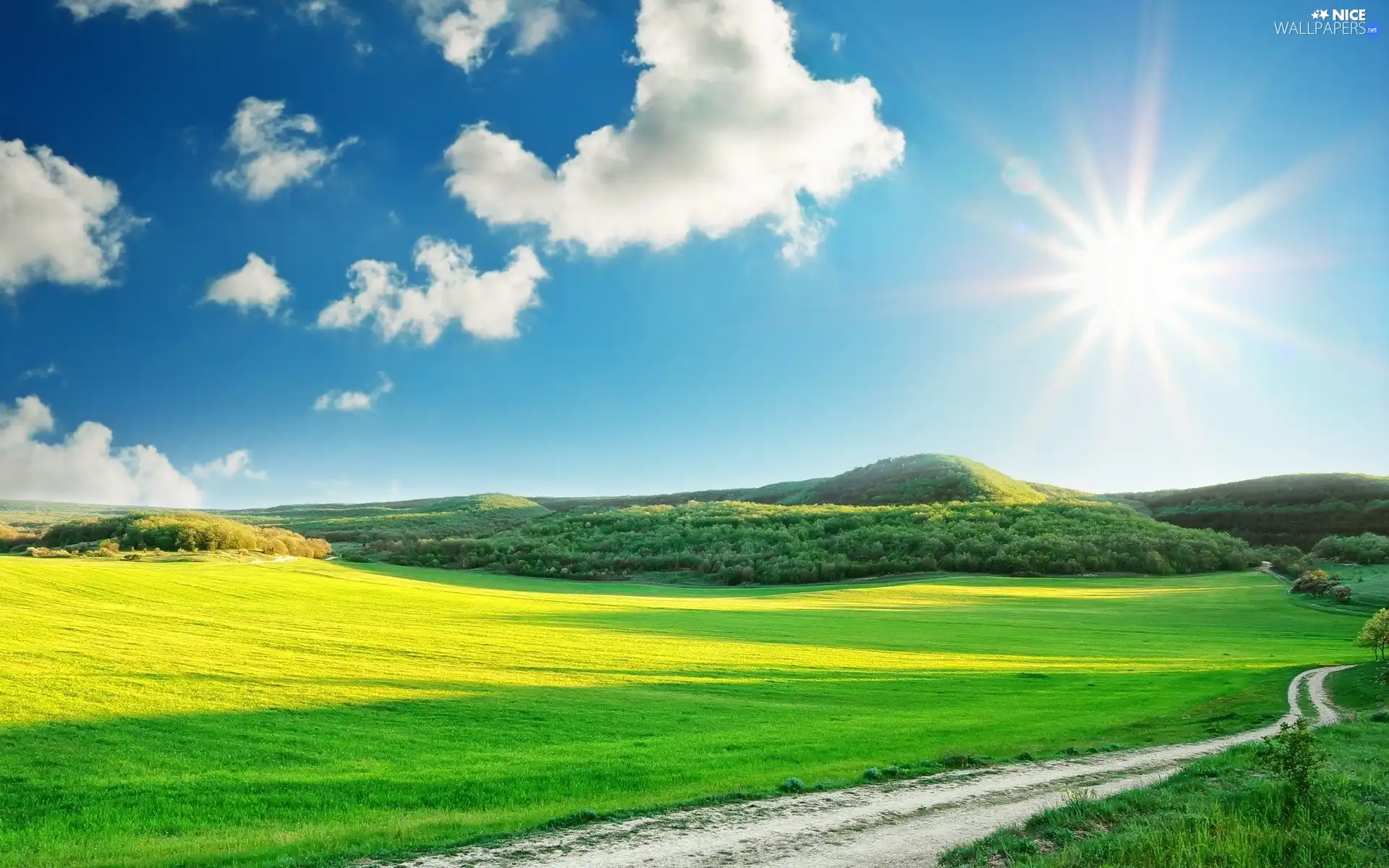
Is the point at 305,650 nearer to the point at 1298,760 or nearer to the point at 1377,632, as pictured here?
the point at 1298,760

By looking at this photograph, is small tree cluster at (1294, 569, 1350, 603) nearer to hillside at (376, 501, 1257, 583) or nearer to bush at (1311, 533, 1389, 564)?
hillside at (376, 501, 1257, 583)

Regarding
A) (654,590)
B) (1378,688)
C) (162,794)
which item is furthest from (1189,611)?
(162,794)

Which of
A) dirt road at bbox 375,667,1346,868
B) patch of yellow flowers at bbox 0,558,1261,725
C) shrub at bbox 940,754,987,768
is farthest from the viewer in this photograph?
patch of yellow flowers at bbox 0,558,1261,725

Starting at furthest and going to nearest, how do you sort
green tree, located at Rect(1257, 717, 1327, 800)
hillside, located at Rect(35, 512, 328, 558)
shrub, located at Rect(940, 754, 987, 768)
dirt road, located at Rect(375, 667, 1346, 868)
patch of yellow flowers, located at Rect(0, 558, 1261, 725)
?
hillside, located at Rect(35, 512, 328, 558)
patch of yellow flowers, located at Rect(0, 558, 1261, 725)
shrub, located at Rect(940, 754, 987, 768)
dirt road, located at Rect(375, 667, 1346, 868)
green tree, located at Rect(1257, 717, 1327, 800)

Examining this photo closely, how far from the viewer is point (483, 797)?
15570 millimetres

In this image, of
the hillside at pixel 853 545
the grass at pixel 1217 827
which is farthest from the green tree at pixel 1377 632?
the hillside at pixel 853 545

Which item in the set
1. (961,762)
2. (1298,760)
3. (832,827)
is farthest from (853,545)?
(1298,760)

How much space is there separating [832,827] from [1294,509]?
637ft

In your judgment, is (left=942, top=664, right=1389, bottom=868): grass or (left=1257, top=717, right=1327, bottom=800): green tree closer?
(left=942, top=664, right=1389, bottom=868): grass

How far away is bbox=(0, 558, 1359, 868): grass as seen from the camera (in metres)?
14.3

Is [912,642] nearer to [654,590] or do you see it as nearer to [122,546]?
[654,590]

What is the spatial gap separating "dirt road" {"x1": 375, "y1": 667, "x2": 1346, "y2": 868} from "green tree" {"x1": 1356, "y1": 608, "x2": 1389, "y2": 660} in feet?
100

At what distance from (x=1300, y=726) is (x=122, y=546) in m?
94.8

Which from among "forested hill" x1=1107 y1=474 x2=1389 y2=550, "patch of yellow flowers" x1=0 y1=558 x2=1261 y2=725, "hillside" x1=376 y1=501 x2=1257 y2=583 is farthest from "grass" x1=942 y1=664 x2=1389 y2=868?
"forested hill" x1=1107 y1=474 x2=1389 y2=550
